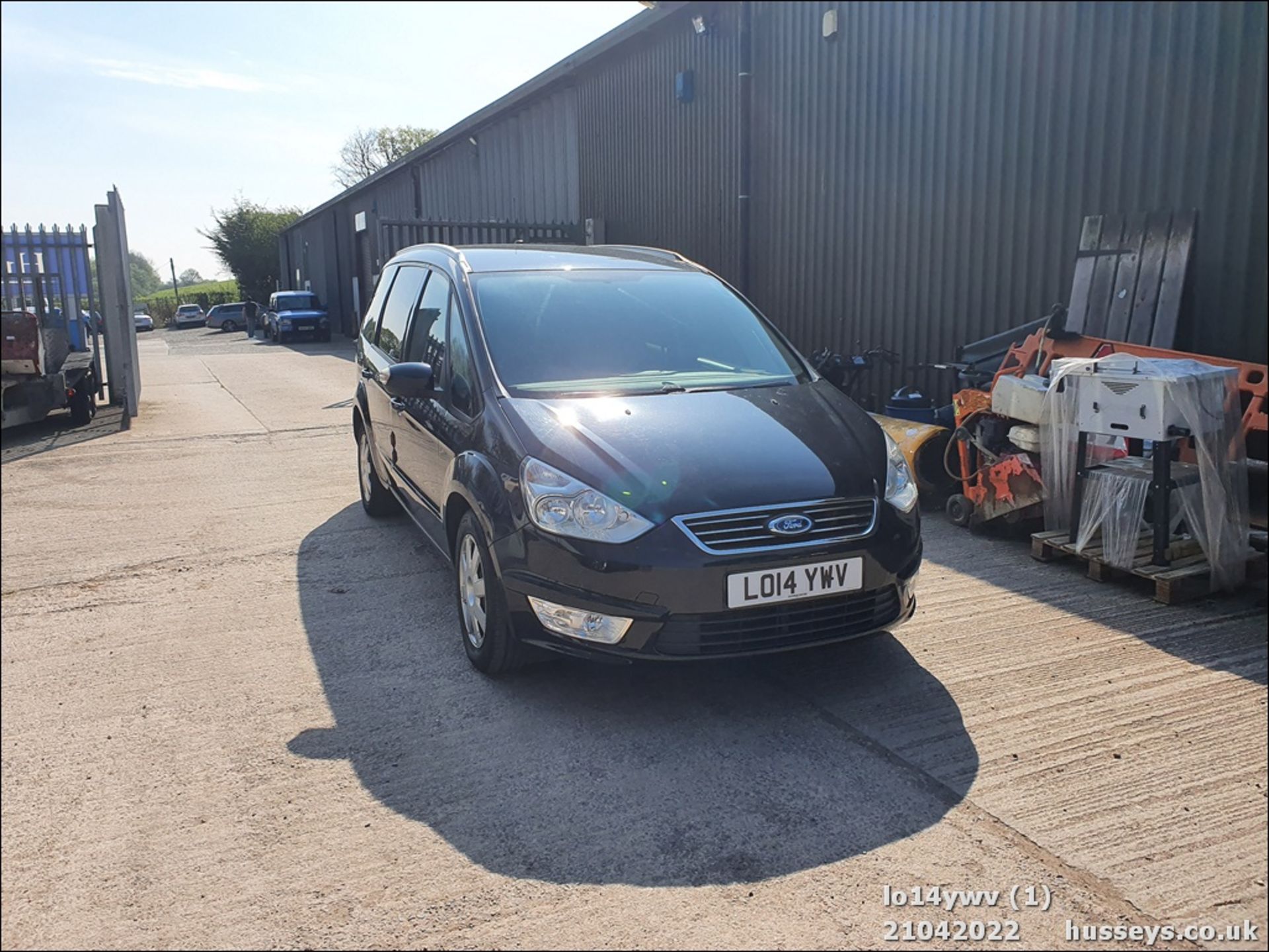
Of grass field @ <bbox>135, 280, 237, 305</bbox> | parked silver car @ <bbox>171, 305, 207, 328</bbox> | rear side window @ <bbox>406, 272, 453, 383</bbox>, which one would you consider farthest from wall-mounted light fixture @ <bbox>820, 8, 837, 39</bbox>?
grass field @ <bbox>135, 280, 237, 305</bbox>

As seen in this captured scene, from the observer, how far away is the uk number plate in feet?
11.3

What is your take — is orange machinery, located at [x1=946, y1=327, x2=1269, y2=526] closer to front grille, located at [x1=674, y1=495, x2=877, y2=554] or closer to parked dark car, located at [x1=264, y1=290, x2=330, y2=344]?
front grille, located at [x1=674, y1=495, x2=877, y2=554]

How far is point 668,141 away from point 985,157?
5.59 metres

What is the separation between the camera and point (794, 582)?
3514mm

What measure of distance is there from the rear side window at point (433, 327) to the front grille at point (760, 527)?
1.74 m

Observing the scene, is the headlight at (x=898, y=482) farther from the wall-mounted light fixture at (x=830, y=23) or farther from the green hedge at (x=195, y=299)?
the green hedge at (x=195, y=299)

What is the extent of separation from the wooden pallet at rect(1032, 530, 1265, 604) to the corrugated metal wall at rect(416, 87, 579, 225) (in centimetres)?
1215

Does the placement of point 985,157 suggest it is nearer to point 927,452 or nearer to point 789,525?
point 927,452

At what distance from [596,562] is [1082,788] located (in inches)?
66.6

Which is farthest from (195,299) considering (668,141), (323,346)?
(668,141)

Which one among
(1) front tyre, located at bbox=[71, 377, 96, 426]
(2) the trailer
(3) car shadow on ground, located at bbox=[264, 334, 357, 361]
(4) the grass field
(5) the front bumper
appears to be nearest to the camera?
(5) the front bumper

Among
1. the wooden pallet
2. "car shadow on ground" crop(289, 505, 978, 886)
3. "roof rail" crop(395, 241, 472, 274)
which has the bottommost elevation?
"car shadow on ground" crop(289, 505, 978, 886)

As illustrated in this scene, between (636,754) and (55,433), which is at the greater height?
(55,433)

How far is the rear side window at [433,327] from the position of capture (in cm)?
481
